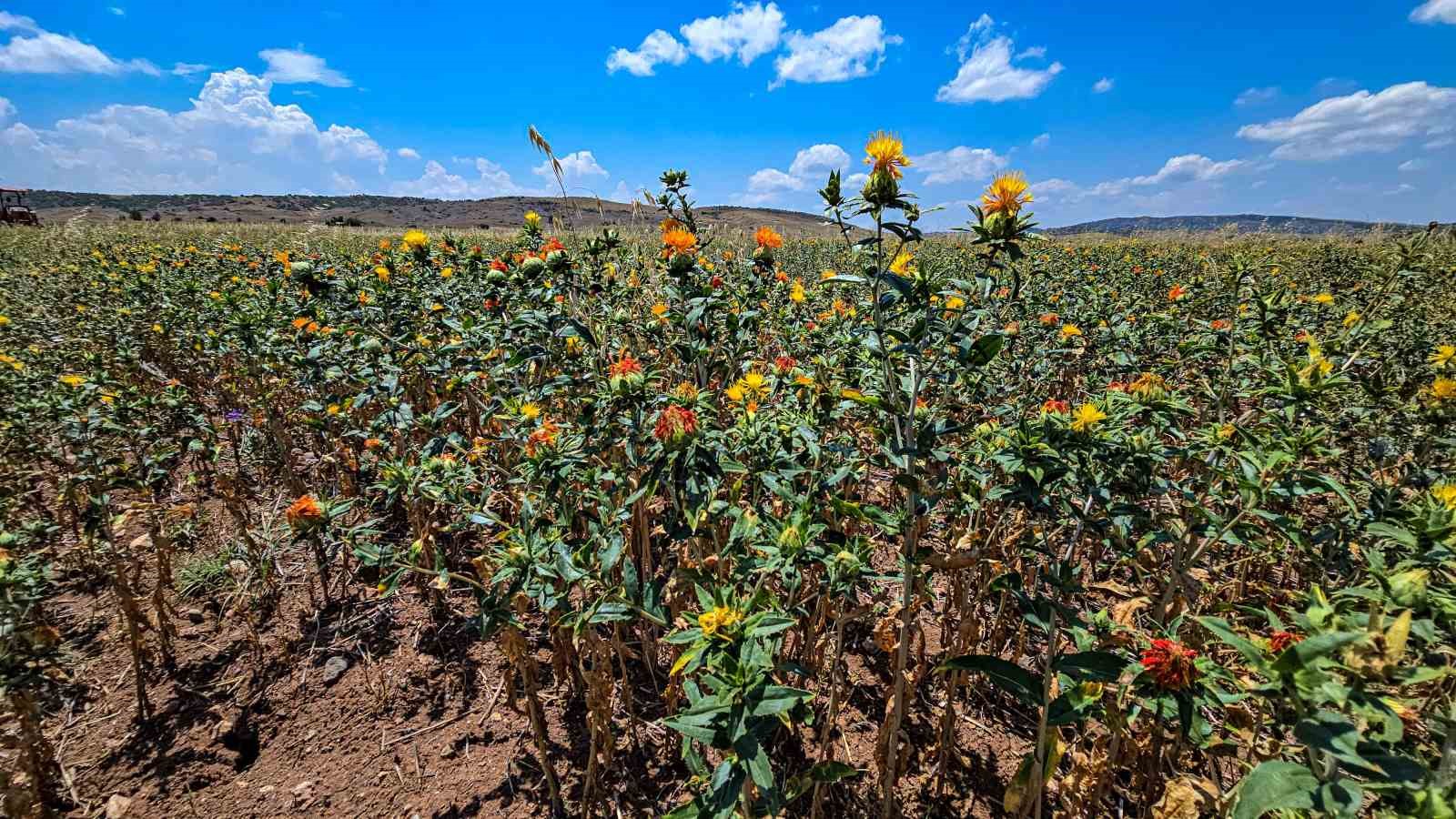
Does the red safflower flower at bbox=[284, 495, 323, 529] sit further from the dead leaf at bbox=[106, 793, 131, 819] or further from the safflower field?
the dead leaf at bbox=[106, 793, 131, 819]

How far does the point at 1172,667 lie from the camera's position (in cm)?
134

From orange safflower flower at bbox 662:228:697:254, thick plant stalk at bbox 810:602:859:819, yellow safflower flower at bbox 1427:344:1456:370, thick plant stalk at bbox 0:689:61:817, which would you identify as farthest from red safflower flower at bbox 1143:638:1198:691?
thick plant stalk at bbox 0:689:61:817

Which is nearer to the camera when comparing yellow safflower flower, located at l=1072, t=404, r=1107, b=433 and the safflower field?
the safflower field

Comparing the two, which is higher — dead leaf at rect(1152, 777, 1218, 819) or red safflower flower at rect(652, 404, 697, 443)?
red safflower flower at rect(652, 404, 697, 443)

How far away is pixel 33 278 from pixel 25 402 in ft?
20.7

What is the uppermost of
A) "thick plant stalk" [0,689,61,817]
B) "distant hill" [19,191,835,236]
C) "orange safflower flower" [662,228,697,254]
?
"distant hill" [19,191,835,236]

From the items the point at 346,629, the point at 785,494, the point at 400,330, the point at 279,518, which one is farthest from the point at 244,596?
the point at 785,494

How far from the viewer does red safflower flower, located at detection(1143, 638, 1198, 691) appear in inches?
52.6

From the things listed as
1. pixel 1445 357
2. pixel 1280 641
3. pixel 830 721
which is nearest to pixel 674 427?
pixel 830 721

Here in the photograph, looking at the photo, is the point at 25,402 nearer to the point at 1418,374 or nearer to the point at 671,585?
the point at 671,585

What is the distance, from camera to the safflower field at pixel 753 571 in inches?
56.2

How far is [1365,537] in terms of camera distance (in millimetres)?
2088

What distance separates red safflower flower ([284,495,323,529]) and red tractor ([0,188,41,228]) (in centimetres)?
2866

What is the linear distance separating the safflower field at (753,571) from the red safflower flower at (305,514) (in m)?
0.05
